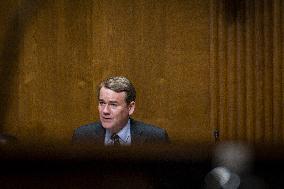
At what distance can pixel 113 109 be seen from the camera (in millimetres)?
1988

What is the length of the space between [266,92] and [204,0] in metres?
0.56

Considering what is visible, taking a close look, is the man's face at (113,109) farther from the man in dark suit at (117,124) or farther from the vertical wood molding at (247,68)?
the vertical wood molding at (247,68)

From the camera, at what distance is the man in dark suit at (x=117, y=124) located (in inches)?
76.1

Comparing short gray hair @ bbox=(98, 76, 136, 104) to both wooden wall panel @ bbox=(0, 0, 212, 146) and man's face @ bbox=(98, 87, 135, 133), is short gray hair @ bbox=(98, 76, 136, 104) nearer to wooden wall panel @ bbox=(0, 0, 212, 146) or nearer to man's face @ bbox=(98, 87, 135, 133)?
man's face @ bbox=(98, 87, 135, 133)

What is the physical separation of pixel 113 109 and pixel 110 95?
6cm

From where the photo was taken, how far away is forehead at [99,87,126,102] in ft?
6.58

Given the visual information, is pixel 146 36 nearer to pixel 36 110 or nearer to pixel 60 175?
pixel 36 110

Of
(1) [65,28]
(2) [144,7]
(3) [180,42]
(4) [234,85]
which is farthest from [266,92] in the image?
(1) [65,28]

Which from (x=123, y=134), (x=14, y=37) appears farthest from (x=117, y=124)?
(x=14, y=37)

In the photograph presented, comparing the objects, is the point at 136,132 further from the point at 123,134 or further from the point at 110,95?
the point at 110,95

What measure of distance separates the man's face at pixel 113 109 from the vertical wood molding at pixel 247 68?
95 cm

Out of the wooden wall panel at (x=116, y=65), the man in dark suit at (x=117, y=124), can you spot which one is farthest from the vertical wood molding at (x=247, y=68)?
the man in dark suit at (x=117, y=124)

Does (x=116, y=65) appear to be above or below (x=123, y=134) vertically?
above

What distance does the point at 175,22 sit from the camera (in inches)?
115
